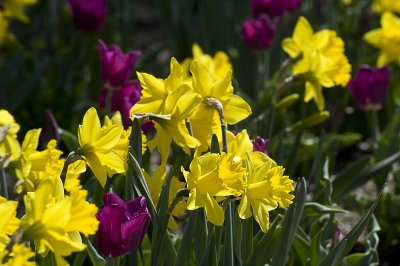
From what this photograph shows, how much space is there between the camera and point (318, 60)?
2.24 m

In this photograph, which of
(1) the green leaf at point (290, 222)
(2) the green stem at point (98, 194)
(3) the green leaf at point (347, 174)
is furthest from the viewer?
(3) the green leaf at point (347, 174)

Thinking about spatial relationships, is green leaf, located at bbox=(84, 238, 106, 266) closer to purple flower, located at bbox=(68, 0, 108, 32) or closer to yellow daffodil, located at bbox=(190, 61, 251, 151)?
yellow daffodil, located at bbox=(190, 61, 251, 151)

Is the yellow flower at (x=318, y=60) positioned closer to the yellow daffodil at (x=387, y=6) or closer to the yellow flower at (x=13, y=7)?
the yellow daffodil at (x=387, y=6)

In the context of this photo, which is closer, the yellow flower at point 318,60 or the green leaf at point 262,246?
the green leaf at point 262,246

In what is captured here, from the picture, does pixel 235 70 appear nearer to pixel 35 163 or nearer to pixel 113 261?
pixel 35 163

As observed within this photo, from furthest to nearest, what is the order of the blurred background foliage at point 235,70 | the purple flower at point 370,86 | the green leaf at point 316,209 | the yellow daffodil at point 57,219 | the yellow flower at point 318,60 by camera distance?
the blurred background foliage at point 235,70 → the purple flower at point 370,86 → the yellow flower at point 318,60 → the green leaf at point 316,209 → the yellow daffodil at point 57,219

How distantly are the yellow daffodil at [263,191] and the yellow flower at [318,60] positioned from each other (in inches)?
27.9

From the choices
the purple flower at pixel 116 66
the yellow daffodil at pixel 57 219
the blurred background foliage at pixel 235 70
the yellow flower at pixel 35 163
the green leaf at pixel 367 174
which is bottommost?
the blurred background foliage at pixel 235 70

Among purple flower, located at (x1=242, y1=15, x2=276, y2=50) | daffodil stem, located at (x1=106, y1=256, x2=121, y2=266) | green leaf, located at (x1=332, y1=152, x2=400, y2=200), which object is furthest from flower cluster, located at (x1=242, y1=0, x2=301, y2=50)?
daffodil stem, located at (x1=106, y1=256, x2=121, y2=266)

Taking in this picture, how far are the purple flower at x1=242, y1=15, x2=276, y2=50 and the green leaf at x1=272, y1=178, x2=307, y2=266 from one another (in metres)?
1.33

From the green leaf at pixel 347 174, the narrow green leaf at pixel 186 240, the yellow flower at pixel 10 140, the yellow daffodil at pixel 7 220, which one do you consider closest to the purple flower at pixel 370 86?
the green leaf at pixel 347 174

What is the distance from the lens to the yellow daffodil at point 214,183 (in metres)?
1.49

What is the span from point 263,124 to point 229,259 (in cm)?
93

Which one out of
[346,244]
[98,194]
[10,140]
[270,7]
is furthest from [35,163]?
[270,7]
